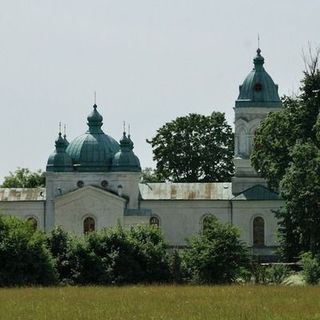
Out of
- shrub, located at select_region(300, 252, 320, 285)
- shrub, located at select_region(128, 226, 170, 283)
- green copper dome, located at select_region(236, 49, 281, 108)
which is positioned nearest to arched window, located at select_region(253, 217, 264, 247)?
green copper dome, located at select_region(236, 49, 281, 108)

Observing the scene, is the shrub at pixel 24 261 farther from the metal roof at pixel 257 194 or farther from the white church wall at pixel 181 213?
the metal roof at pixel 257 194

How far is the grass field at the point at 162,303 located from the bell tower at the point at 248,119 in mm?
39983

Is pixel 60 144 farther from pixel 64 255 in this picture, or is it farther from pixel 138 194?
pixel 64 255

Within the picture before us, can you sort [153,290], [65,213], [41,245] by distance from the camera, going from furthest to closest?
[65,213] → [41,245] → [153,290]

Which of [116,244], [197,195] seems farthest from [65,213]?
[116,244]

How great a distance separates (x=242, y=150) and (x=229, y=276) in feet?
109

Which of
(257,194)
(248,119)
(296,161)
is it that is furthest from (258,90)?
(296,161)

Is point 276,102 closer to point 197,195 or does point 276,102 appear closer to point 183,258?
point 197,195

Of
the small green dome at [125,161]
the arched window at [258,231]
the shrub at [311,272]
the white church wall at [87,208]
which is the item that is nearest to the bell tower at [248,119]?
the arched window at [258,231]

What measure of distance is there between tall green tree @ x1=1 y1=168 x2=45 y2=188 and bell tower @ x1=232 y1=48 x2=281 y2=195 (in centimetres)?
3219

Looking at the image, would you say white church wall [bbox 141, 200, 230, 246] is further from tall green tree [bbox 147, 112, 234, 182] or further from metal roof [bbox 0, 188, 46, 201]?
tall green tree [bbox 147, 112, 234, 182]

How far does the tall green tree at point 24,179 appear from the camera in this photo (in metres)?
113

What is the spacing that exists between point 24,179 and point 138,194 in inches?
1349

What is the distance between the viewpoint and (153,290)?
42.1 meters
